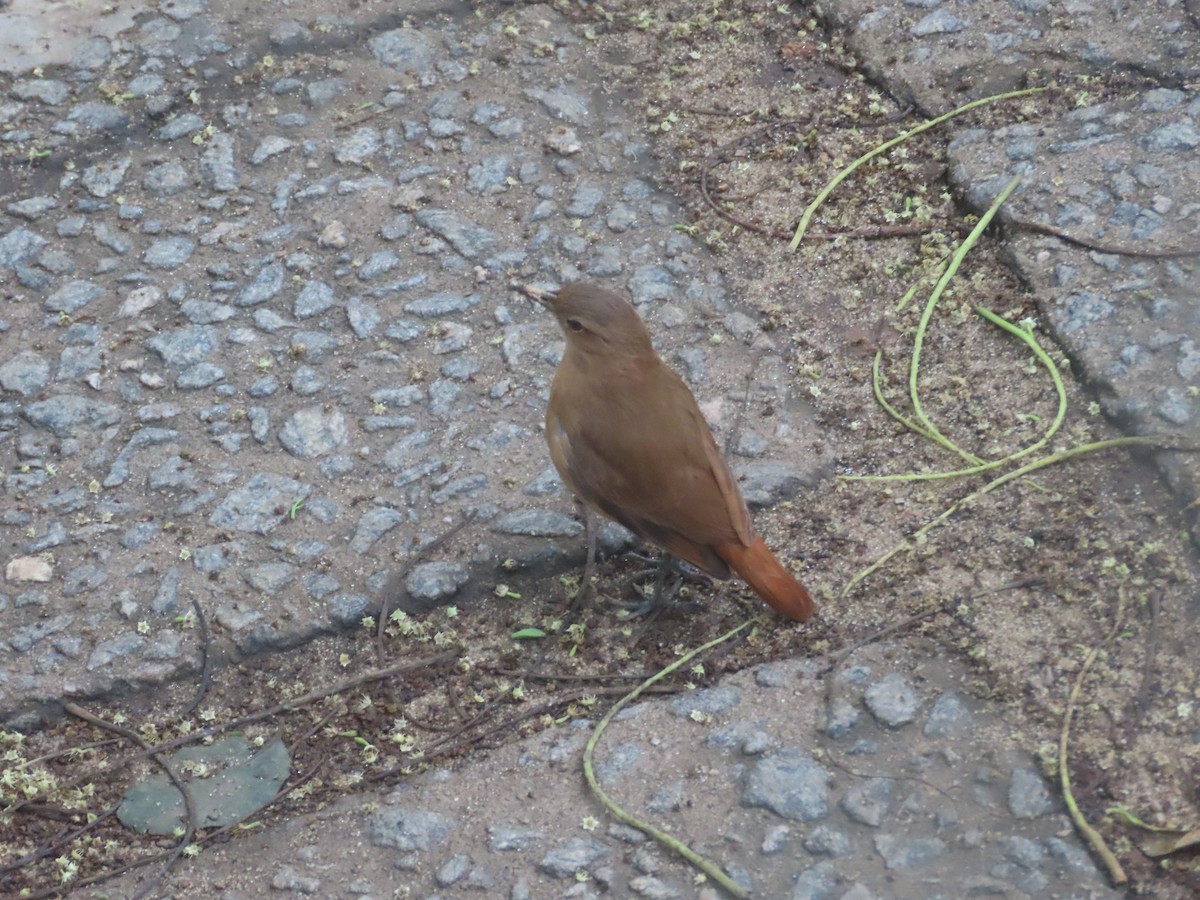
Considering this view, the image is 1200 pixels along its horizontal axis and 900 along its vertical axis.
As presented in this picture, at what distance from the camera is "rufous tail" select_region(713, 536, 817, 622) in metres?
3.57

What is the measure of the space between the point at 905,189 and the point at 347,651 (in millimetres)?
2630

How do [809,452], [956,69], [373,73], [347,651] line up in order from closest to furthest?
[347,651], [809,452], [956,69], [373,73]

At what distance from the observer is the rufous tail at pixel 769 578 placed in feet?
11.7

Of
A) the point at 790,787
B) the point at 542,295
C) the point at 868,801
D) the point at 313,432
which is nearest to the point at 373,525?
the point at 313,432

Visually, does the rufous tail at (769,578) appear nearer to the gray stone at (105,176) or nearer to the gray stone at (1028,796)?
the gray stone at (1028,796)

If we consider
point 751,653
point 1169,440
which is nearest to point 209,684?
point 751,653

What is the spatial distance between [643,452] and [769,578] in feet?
1.65

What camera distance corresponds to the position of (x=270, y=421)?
4.37 metres

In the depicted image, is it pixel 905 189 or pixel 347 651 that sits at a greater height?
pixel 905 189

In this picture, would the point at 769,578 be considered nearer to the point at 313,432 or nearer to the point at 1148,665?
the point at 1148,665

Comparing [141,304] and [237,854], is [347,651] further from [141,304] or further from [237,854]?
[141,304]

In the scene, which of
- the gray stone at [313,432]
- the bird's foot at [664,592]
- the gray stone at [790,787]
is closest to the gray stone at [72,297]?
the gray stone at [313,432]

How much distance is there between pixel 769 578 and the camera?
3.58 m

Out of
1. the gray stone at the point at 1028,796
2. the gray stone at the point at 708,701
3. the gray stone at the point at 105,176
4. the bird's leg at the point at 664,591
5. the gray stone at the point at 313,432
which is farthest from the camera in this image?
the gray stone at the point at 105,176
